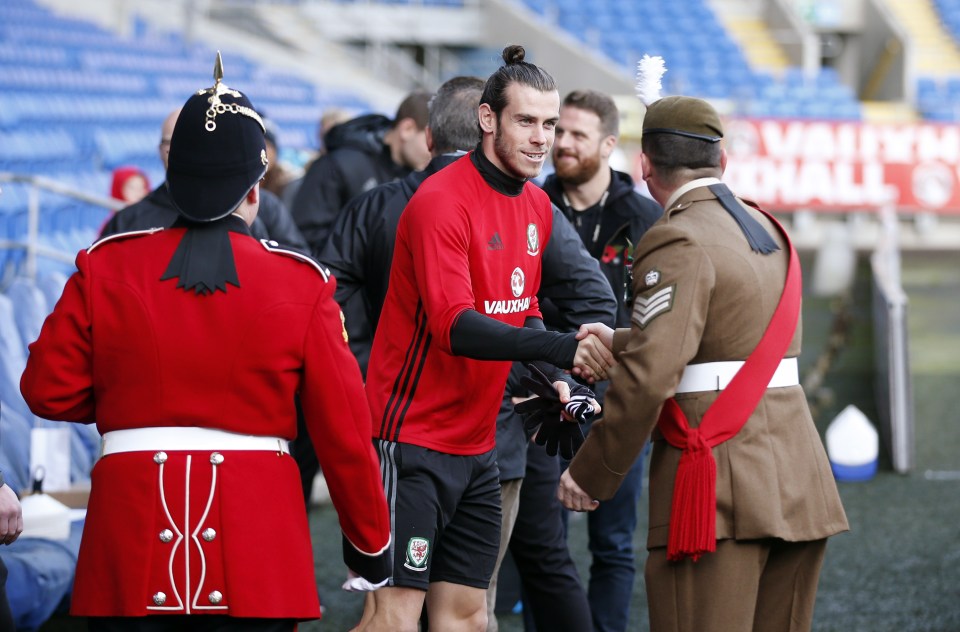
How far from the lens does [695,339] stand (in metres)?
3.05

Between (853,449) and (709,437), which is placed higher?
(709,437)

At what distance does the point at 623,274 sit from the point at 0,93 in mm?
9221

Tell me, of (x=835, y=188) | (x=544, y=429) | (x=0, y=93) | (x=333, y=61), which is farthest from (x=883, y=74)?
(x=544, y=429)

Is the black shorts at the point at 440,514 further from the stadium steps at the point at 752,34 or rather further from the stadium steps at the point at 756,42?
the stadium steps at the point at 756,42

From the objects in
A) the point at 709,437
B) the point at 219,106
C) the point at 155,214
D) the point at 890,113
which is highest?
the point at 890,113

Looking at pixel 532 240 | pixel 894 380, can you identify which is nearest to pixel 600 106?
pixel 532 240

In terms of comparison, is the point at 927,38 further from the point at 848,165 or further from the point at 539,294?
the point at 539,294

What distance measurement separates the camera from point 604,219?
4.90 meters

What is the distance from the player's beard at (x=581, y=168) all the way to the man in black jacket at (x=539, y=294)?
742mm

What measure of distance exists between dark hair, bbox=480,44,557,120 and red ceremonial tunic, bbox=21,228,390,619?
1032mm

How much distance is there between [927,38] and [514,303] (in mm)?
23006

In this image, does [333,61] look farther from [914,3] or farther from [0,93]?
[914,3]

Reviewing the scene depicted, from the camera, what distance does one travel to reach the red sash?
3.08 m

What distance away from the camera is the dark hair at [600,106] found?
491 centimetres
